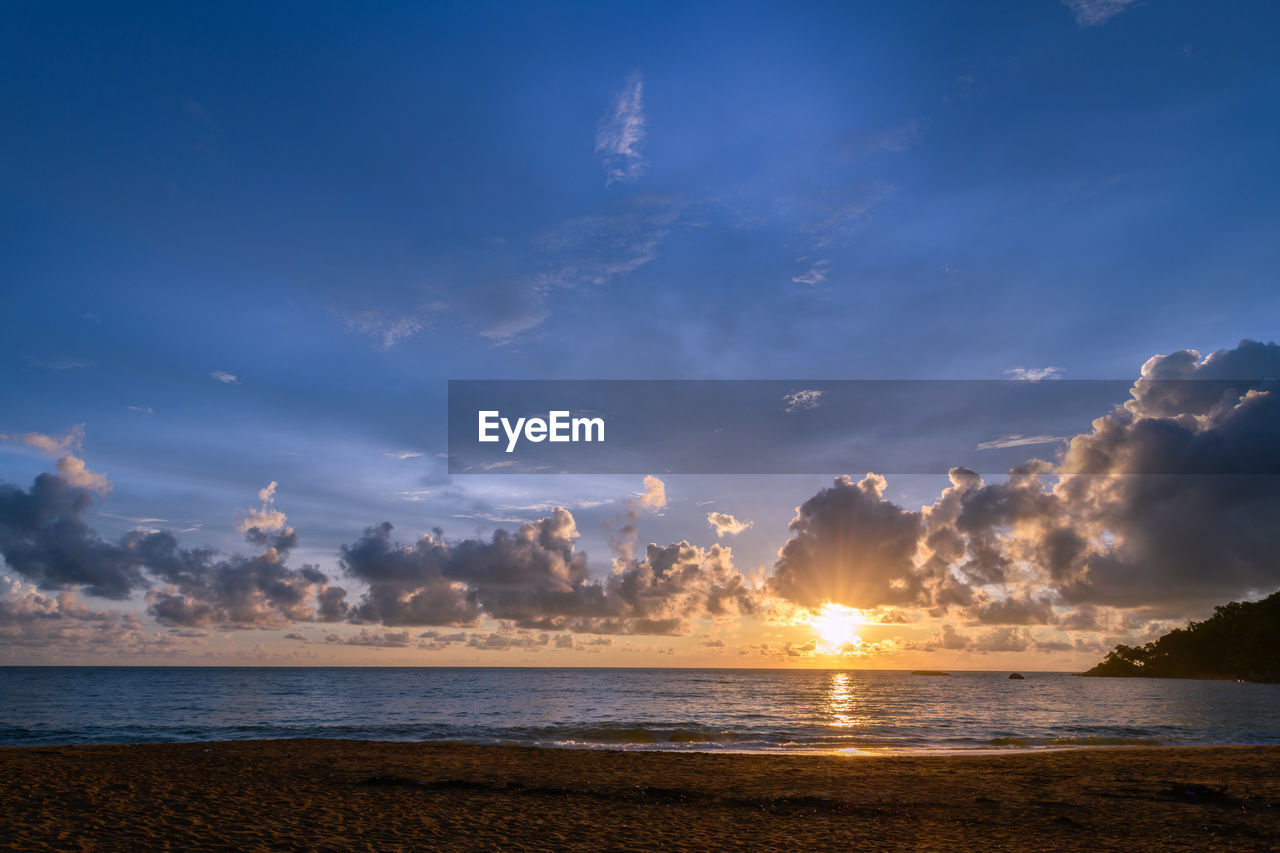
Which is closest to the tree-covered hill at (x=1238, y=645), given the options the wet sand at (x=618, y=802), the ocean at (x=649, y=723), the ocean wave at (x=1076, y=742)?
the ocean at (x=649, y=723)

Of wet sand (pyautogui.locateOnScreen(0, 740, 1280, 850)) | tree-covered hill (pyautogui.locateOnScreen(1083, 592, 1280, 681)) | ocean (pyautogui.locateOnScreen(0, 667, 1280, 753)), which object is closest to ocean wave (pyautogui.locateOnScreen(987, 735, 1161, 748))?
ocean (pyautogui.locateOnScreen(0, 667, 1280, 753))

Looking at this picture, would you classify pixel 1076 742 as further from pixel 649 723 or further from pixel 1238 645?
pixel 1238 645

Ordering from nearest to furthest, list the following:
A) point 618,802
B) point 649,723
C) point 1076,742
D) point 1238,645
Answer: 1. point 618,802
2. point 1076,742
3. point 649,723
4. point 1238,645

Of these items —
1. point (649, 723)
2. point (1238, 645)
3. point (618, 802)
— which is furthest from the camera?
point (1238, 645)

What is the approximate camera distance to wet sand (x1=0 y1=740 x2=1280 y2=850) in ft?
48.1

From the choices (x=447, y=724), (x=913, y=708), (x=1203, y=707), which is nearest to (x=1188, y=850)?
(x=447, y=724)

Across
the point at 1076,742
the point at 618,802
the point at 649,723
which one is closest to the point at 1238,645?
the point at 1076,742

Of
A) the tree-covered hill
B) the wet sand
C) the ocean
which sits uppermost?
the wet sand

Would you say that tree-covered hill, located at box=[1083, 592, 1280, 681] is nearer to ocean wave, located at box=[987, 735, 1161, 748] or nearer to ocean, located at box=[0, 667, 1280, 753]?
ocean, located at box=[0, 667, 1280, 753]

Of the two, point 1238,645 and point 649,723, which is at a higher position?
point 649,723

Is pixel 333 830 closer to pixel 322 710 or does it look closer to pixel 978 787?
pixel 978 787

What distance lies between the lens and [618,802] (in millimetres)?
18984

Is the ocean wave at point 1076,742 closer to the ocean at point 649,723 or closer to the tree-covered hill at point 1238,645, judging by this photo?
the ocean at point 649,723

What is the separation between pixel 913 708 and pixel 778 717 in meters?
23.6
